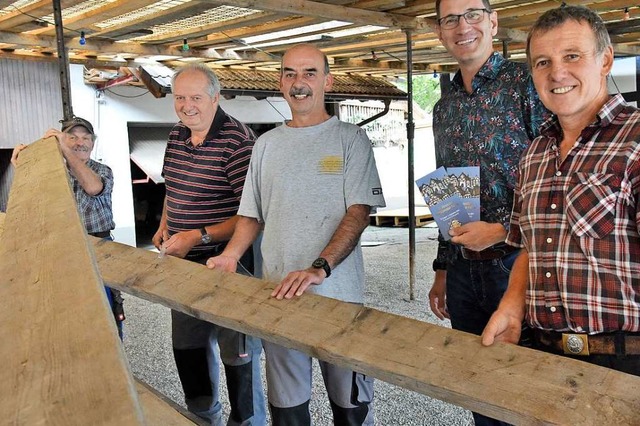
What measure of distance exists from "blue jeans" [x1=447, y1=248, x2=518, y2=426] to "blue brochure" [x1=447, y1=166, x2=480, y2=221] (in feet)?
0.96

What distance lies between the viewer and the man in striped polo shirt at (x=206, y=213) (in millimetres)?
2650

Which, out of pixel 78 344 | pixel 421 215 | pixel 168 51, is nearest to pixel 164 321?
pixel 168 51

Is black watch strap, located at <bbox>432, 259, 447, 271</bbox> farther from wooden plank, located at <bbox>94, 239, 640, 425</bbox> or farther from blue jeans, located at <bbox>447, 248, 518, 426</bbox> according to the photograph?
wooden plank, located at <bbox>94, 239, 640, 425</bbox>

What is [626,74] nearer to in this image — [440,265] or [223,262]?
[440,265]

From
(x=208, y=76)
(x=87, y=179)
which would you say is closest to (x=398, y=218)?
(x=87, y=179)

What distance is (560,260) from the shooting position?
4.75 ft

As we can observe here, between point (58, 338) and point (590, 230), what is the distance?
3.66 ft

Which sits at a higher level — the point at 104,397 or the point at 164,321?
the point at 104,397

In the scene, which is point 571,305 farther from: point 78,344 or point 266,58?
point 266,58

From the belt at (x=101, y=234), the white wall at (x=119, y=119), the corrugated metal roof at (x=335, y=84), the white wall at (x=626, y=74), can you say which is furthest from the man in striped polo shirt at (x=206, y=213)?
the white wall at (x=626, y=74)

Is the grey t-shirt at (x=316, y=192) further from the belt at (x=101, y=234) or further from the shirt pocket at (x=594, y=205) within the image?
the belt at (x=101, y=234)

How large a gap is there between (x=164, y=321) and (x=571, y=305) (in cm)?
474

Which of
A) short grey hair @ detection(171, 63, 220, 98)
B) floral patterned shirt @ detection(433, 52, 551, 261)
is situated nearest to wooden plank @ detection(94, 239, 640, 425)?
floral patterned shirt @ detection(433, 52, 551, 261)

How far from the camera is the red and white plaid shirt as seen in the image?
1359 millimetres
